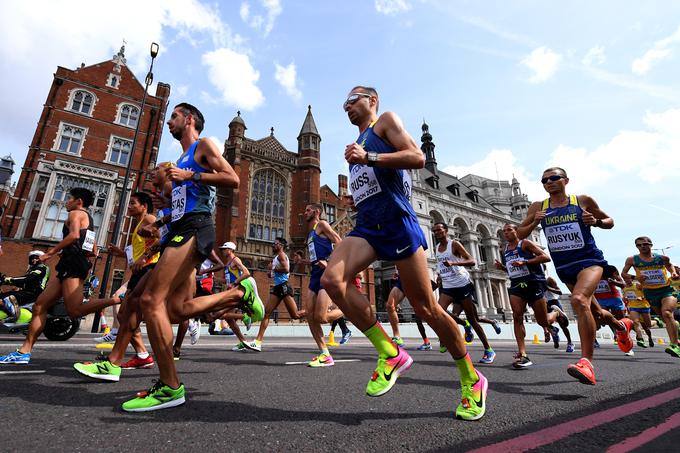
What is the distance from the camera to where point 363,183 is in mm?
2641

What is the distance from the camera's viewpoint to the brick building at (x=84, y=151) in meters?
21.3

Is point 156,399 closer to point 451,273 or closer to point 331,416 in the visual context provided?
point 331,416

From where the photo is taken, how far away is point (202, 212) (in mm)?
2723

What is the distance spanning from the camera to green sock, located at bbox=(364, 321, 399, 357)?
7.54 feet

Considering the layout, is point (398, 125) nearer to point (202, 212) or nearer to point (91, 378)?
point (202, 212)

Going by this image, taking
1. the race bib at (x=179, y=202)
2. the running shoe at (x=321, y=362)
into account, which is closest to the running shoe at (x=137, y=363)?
the running shoe at (x=321, y=362)

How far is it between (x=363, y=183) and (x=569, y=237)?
2772 mm

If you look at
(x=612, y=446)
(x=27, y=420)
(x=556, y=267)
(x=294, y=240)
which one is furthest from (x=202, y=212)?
(x=294, y=240)

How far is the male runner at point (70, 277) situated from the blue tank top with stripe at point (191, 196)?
7.04 ft

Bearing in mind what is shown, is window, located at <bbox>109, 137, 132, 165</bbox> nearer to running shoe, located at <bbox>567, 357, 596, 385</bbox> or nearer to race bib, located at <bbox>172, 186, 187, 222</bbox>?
race bib, located at <bbox>172, 186, 187, 222</bbox>

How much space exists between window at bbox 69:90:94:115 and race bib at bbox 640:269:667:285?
32.2m

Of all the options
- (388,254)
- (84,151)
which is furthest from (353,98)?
(84,151)

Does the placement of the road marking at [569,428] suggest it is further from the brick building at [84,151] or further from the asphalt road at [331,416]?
the brick building at [84,151]

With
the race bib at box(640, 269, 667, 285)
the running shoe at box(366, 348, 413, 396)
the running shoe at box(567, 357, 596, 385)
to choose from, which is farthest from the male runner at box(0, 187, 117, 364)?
the race bib at box(640, 269, 667, 285)
